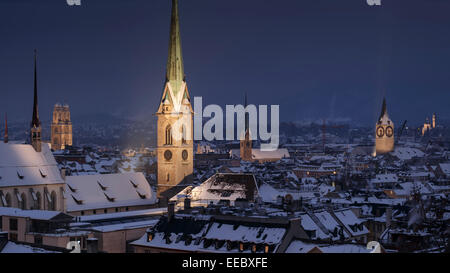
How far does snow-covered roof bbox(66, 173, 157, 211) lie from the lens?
4391cm

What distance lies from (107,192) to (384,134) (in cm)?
9251

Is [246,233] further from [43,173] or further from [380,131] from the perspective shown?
[380,131]

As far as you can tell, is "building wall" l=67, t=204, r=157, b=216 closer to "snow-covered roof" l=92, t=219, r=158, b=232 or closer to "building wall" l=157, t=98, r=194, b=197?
"building wall" l=157, t=98, r=194, b=197

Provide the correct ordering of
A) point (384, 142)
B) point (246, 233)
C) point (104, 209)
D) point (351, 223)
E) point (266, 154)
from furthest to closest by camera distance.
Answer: point (266, 154) < point (384, 142) < point (104, 209) < point (351, 223) < point (246, 233)

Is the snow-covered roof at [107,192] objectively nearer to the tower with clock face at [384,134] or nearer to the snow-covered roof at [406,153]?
the snow-covered roof at [406,153]

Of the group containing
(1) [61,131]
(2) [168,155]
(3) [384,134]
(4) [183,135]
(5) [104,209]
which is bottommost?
(5) [104,209]

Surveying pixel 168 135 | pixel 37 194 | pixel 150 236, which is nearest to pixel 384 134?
pixel 168 135

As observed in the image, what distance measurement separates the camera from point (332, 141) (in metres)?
164

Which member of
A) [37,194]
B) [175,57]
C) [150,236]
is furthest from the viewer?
[175,57]

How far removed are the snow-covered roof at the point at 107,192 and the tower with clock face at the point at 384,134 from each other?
280ft

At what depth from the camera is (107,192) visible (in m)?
45.4

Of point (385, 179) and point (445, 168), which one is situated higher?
point (385, 179)

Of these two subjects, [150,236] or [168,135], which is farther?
[168,135]

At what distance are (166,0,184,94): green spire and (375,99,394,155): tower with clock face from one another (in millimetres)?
83947
